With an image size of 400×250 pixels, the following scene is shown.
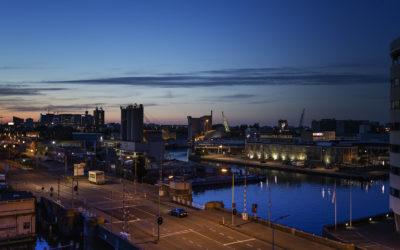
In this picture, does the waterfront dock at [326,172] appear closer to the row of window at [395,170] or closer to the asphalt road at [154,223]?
the asphalt road at [154,223]

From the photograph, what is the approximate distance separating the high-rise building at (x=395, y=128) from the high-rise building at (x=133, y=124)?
303 feet

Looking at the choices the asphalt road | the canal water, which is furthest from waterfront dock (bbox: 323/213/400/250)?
the canal water

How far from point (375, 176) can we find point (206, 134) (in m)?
121

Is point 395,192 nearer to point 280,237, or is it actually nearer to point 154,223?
point 280,237

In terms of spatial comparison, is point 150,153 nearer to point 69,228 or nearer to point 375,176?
point 375,176

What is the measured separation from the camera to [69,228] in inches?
1417

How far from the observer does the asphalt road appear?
24.9 m

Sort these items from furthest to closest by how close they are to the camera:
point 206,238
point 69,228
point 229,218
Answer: point 69,228 → point 229,218 → point 206,238

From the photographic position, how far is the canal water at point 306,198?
1752 inches

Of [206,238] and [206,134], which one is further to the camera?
[206,134]

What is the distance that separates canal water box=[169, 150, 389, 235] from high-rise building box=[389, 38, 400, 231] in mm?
8044

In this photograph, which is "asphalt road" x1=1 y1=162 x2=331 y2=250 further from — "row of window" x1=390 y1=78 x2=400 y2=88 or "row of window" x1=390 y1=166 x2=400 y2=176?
"row of window" x1=390 y1=78 x2=400 y2=88

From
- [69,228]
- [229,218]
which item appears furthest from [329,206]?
[69,228]

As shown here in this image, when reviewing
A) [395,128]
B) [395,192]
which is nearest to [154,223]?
[395,192]
